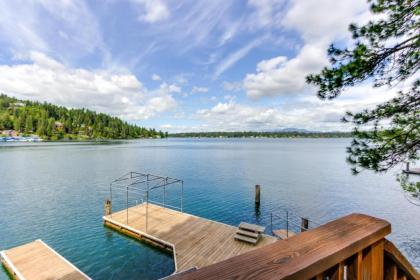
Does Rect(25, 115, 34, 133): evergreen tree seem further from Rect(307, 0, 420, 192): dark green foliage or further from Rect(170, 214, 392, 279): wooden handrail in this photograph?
Rect(170, 214, 392, 279): wooden handrail

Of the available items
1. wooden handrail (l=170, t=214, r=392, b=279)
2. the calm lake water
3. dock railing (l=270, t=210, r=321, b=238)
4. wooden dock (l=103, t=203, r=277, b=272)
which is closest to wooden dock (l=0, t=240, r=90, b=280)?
the calm lake water

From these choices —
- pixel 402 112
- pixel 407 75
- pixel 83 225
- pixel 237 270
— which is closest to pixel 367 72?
pixel 407 75

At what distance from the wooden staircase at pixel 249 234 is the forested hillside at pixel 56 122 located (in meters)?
157

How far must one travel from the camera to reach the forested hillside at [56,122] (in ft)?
444

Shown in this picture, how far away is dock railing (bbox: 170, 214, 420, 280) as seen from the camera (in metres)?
1.11

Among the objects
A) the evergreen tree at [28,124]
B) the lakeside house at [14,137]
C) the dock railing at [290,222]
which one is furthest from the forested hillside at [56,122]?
the dock railing at [290,222]

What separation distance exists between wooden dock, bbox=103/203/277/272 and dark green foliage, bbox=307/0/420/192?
7474 mm

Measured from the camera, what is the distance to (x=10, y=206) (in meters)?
20.3

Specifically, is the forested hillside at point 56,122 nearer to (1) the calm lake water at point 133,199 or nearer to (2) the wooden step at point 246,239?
(1) the calm lake water at point 133,199

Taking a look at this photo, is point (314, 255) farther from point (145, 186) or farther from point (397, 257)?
point (145, 186)

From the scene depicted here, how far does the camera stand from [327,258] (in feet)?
4.14

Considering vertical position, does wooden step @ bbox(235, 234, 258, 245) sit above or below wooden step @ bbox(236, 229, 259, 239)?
below

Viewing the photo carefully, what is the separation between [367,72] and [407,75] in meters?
0.96

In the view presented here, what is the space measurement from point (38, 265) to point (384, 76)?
1517cm
